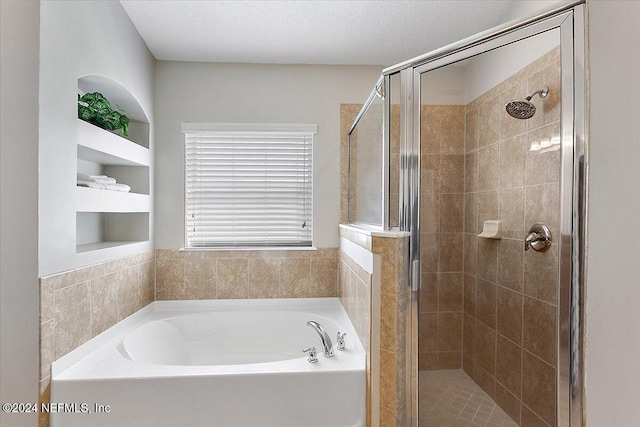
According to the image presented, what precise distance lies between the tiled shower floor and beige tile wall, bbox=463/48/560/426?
0.04 m

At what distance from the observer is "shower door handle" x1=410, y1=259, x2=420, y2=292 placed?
1.52m

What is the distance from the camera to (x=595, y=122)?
3.20ft

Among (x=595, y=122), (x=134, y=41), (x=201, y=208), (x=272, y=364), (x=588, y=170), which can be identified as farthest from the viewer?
(x=201, y=208)

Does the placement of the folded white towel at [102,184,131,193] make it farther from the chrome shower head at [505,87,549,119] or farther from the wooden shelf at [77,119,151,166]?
the chrome shower head at [505,87,549,119]

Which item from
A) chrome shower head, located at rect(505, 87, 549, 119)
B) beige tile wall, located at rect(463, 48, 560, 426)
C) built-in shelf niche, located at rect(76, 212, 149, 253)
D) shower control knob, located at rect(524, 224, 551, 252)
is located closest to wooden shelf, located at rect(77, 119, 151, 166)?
built-in shelf niche, located at rect(76, 212, 149, 253)

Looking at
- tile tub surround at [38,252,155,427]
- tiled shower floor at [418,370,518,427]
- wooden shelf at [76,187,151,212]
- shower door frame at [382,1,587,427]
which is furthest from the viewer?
wooden shelf at [76,187,151,212]

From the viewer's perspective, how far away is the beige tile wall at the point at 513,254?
1.20m

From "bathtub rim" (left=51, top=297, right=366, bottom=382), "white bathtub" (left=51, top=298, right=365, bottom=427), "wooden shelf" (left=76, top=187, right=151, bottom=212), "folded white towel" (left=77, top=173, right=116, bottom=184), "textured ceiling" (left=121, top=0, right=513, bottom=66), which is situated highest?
"textured ceiling" (left=121, top=0, right=513, bottom=66)

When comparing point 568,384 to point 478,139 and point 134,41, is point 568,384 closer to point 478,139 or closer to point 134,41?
A: point 478,139

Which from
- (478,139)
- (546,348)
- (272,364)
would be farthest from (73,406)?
(478,139)

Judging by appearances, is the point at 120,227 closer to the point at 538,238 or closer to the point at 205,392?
the point at 205,392

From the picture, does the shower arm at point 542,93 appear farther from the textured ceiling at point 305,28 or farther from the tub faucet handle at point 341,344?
the tub faucet handle at point 341,344

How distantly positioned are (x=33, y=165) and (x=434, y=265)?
1738 mm

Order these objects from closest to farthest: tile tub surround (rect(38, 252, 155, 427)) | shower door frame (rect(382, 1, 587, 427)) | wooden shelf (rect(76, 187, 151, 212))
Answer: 1. shower door frame (rect(382, 1, 587, 427))
2. tile tub surround (rect(38, 252, 155, 427))
3. wooden shelf (rect(76, 187, 151, 212))
